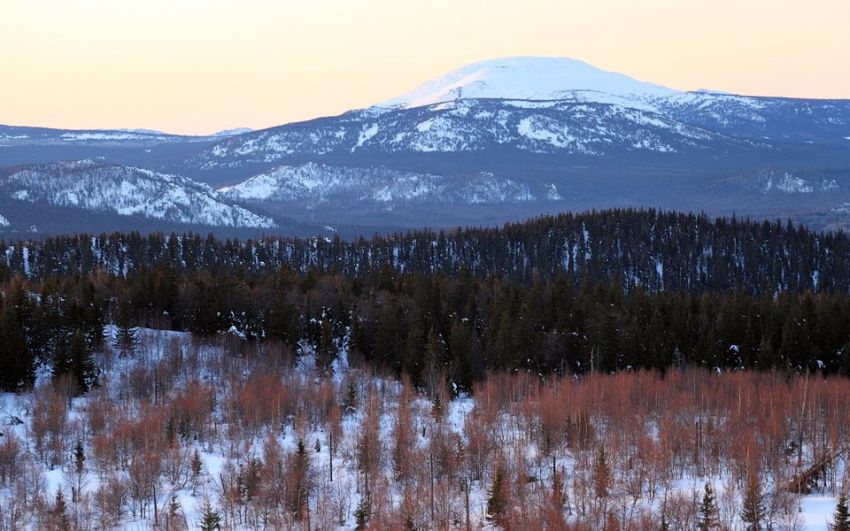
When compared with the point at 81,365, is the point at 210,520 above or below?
below

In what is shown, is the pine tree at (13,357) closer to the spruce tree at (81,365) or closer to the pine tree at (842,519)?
the spruce tree at (81,365)

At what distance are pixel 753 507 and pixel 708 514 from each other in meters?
3.59

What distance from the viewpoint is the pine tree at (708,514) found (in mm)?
68375

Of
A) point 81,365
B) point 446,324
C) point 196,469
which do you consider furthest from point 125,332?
point 446,324

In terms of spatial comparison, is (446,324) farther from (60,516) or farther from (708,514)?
(60,516)

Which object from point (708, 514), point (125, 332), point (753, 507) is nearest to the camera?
point (708, 514)

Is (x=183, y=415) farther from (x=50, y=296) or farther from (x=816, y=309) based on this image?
(x=816, y=309)

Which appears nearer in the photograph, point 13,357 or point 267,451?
point 267,451

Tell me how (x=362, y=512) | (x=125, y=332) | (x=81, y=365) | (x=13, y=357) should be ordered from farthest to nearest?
(x=125, y=332), (x=81, y=365), (x=13, y=357), (x=362, y=512)

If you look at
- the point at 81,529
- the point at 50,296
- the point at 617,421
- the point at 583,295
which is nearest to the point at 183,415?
the point at 81,529

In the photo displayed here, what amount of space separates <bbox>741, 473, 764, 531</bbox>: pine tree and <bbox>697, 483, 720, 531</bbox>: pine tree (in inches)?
83.2

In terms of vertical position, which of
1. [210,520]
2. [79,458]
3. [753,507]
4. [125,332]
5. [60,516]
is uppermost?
[125,332]

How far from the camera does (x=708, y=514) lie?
226 feet

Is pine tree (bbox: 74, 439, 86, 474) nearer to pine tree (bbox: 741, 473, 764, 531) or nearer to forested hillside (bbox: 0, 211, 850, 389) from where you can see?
forested hillside (bbox: 0, 211, 850, 389)
